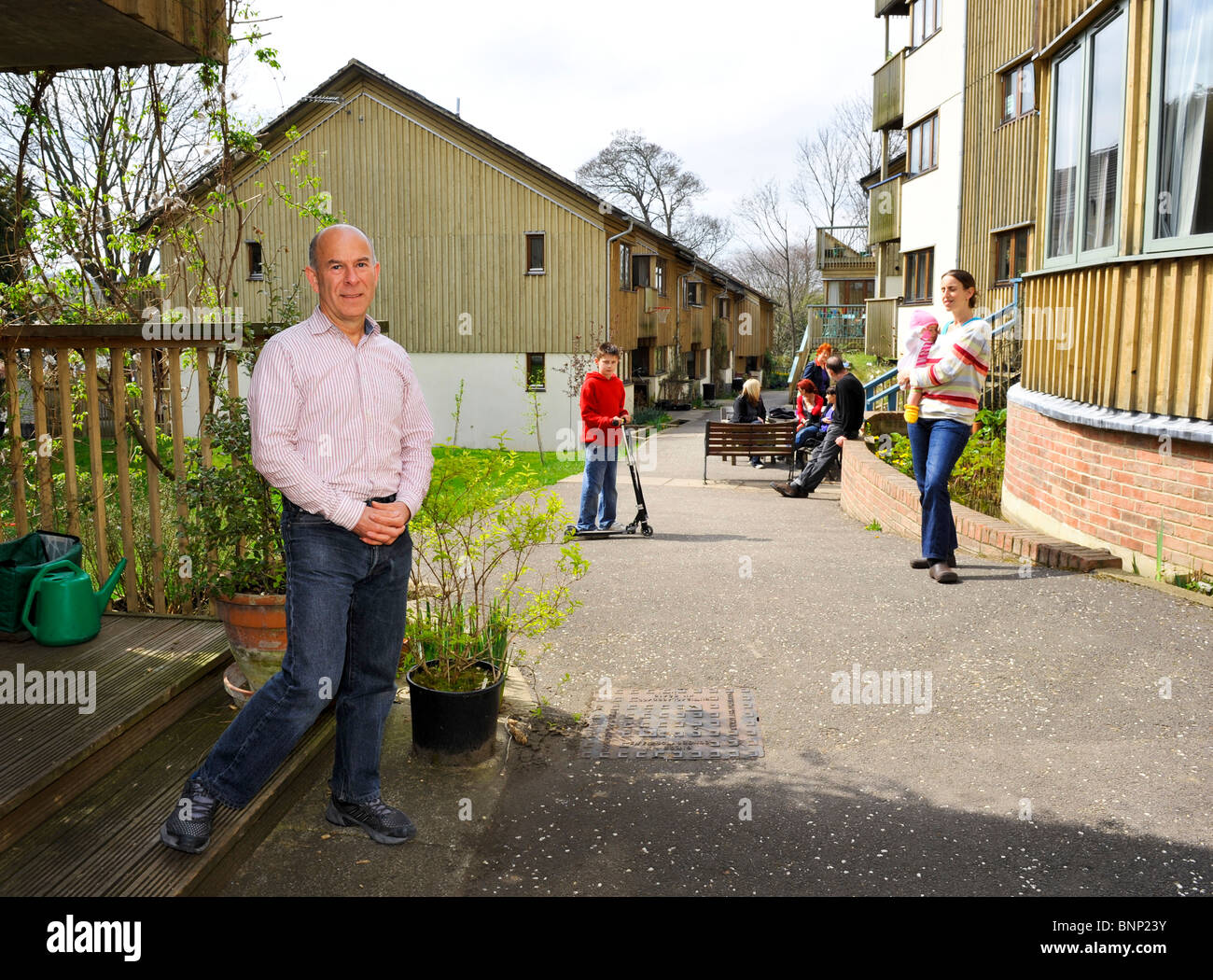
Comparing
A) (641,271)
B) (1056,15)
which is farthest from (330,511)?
(641,271)

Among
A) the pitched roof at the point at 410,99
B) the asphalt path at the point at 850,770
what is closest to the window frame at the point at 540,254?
the pitched roof at the point at 410,99

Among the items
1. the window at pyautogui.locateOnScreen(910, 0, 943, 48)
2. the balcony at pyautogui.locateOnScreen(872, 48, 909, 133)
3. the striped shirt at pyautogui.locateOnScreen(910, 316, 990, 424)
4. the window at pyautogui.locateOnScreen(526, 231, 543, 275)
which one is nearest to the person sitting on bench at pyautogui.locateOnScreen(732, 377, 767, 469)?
the striped shirt at pyautogui.locateOnScreen(910, 316, 990, 424)

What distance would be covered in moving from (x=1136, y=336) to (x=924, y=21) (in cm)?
2240

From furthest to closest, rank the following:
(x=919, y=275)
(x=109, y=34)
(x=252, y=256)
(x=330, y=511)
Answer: (x=252, y=256), (x=919, y=275), (x=109, y=34), (x=330, y=511)

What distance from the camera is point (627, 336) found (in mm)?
32562

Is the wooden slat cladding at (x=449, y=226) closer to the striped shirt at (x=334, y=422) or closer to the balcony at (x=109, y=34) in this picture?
the balcony at (x=109, y=34)

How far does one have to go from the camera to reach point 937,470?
709 cm

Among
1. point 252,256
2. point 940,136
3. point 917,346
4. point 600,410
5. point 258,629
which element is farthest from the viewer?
point 252,256

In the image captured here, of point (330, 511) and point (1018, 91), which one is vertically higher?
point (1018, 91)

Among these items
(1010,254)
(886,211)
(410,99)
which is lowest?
(1010,254)

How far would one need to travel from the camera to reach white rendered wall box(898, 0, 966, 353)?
2338 cm

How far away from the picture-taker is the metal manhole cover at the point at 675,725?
4520mm

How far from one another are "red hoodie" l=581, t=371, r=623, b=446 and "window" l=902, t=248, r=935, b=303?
56.5 feet

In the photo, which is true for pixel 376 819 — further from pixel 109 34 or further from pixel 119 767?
pixel 109 34
